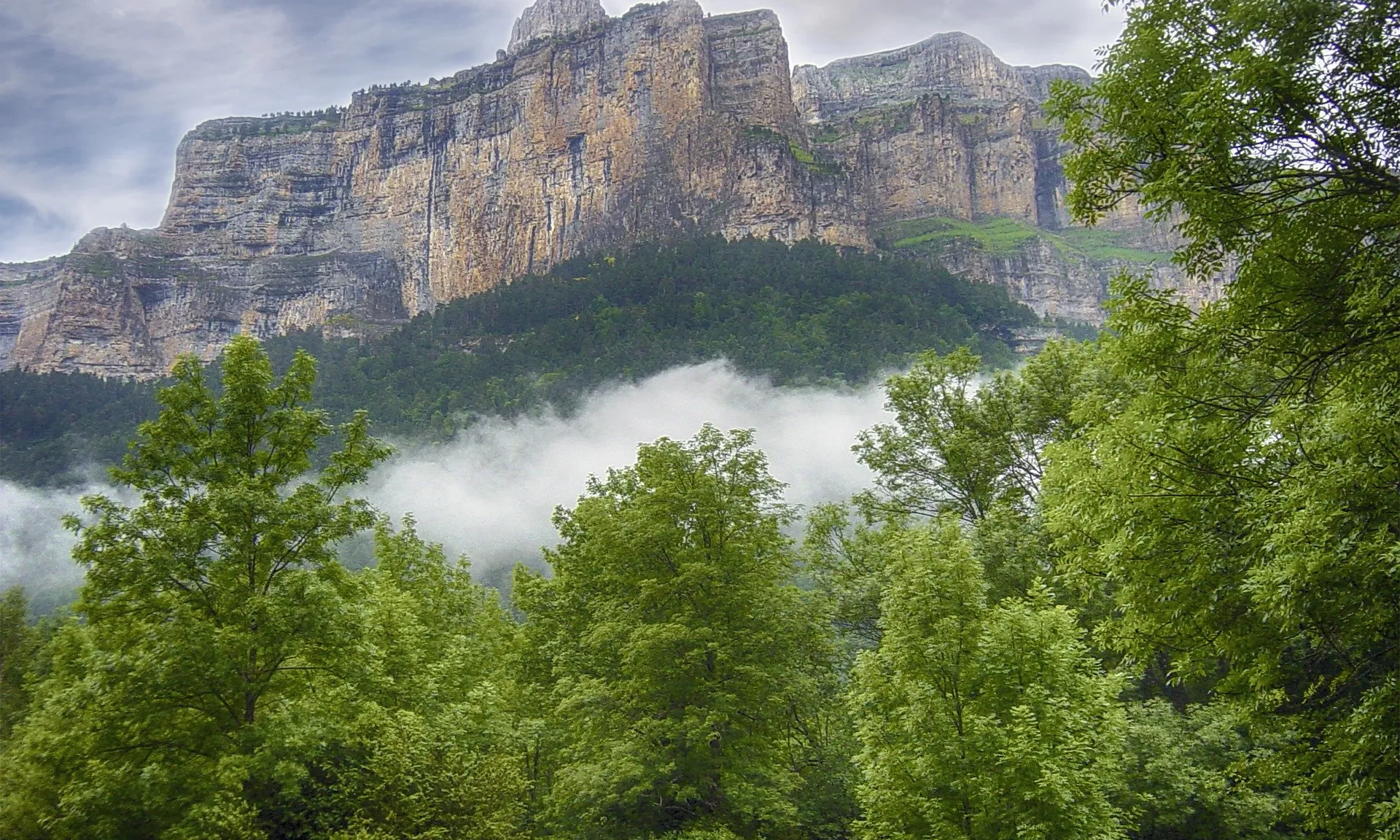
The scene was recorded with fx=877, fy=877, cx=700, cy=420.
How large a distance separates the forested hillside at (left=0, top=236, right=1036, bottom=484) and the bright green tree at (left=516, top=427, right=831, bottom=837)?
87296 mm

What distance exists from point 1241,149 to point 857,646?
22.5m

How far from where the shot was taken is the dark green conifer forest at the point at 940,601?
733 centimetres

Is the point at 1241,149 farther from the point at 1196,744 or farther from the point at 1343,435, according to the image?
the point at 1196,744

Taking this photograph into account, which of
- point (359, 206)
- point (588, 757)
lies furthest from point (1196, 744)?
point (359, 206)

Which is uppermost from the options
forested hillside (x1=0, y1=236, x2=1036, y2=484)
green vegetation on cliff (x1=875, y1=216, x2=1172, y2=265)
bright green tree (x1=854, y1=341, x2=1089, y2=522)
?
green vegetation on cliff (x1=875, y1=216, x2=1172, y2=265)

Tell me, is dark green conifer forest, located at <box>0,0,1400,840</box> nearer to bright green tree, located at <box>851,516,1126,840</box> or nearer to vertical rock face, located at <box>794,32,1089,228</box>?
bright green tree, located at <box>851,516,1126,840</box>

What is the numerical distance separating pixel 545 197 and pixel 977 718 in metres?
155

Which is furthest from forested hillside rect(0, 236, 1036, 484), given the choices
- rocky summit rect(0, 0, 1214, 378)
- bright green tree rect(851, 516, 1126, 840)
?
bright green tree rect(851, 516, 1126, 840)

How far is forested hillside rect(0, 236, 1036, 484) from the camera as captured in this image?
110750 millimetres

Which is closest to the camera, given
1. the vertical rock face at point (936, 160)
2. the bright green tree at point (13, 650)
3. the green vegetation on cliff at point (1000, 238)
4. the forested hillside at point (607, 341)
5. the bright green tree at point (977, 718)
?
the bright green tree at point (977, 718)

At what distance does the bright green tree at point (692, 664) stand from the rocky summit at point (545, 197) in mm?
127285

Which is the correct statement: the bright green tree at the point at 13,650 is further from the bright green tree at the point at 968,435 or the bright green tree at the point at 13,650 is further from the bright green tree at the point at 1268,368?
the bright green tree at the point at 1268,368

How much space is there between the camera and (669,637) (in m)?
16.6

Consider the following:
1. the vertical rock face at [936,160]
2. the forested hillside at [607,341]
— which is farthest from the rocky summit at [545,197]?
the forested hillside at [607,341]
